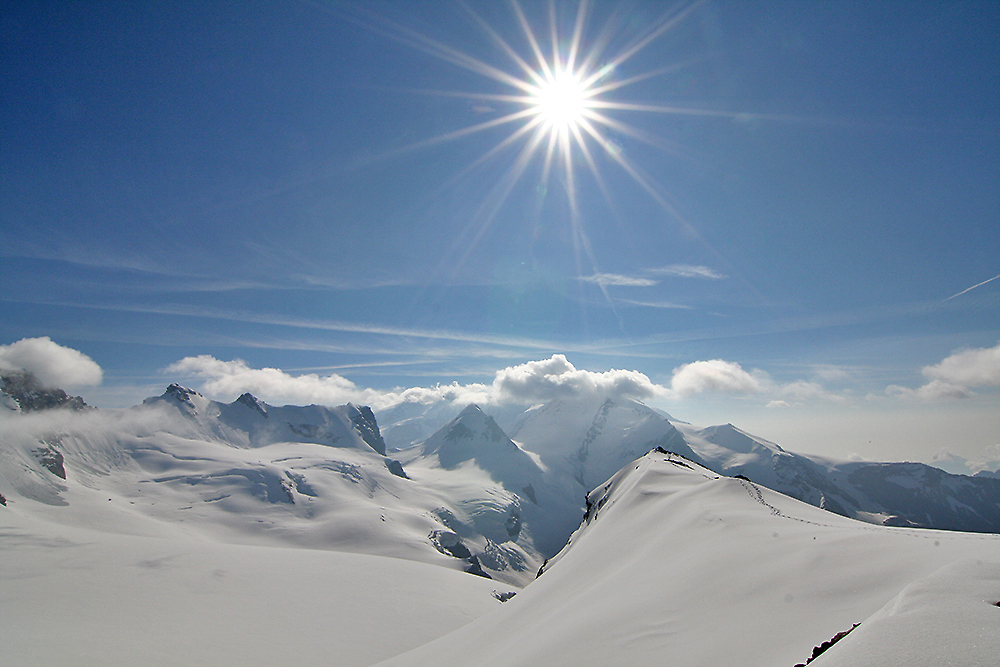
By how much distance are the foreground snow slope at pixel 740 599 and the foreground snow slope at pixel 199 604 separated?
2171cm

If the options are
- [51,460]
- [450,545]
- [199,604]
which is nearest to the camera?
[199,604]

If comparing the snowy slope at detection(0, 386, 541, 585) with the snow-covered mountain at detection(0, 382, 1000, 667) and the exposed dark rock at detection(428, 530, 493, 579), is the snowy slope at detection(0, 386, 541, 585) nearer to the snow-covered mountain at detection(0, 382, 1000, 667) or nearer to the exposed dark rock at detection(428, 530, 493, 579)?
the exposed dark rock at detection(428, 530, 493, 579)

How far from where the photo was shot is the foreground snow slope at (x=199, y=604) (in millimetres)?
32625

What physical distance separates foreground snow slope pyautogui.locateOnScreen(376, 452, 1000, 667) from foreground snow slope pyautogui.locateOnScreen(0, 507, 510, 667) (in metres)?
21.7

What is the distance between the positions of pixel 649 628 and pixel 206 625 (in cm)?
A: 4566

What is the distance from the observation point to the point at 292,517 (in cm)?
16600

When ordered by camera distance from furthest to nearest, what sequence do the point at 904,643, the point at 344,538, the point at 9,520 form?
the point at 344,538, the point at 9,520, the point at 904,643

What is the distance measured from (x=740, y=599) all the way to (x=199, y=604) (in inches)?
2161

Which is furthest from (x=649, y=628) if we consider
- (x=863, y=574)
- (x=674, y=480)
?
(x=674, y=480)

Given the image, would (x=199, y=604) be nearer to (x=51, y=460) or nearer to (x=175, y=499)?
(x=175, y=499)

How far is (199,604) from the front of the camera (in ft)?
143

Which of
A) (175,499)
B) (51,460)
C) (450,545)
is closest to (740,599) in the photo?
(450,545)

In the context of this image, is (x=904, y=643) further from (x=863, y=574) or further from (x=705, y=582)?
(x=705, y=582)

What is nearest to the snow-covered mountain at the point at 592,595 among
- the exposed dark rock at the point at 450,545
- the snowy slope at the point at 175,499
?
the snowy slope at the point at 175,499
